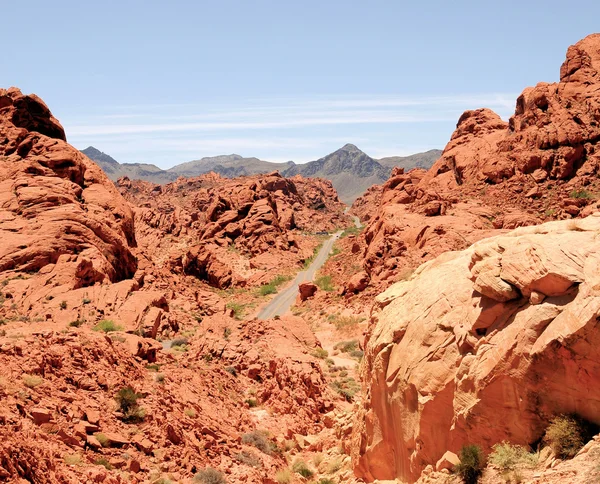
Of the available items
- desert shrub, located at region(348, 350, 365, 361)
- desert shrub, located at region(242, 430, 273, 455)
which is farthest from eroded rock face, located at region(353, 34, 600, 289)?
desert shrub, located at region(242, 430, 273, 455)

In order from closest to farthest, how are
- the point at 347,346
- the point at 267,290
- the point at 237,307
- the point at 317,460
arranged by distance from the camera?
the point at 317,460
the point at 347,346
the point at 237,307
the point at 267,290

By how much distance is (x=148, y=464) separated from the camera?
44.2 ft

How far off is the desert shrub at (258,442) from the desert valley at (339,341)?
0.29ft

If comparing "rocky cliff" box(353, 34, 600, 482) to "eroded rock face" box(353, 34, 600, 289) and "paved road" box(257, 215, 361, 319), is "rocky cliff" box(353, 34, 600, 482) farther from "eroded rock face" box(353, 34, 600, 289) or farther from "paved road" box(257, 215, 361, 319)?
"paved road" box(257, 215, 361, 319)

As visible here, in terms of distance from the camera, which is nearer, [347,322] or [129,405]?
[129,405]

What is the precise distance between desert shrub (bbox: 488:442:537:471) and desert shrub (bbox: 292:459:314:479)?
8400mm

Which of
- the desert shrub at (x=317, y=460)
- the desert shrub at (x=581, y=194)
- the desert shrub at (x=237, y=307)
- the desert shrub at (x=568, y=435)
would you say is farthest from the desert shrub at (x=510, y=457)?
the desert shrub at (x=237, y=307)

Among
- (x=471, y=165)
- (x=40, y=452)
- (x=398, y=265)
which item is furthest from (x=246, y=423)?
(x=471, y=165)

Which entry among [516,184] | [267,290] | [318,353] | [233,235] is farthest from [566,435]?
[233,235]

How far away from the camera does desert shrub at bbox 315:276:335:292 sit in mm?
51009

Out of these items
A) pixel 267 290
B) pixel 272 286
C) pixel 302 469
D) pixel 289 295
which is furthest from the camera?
pixel 272 286

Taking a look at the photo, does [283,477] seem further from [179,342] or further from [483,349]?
[179,342]

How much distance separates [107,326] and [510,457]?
722 inches

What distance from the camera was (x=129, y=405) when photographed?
50.6 ft
